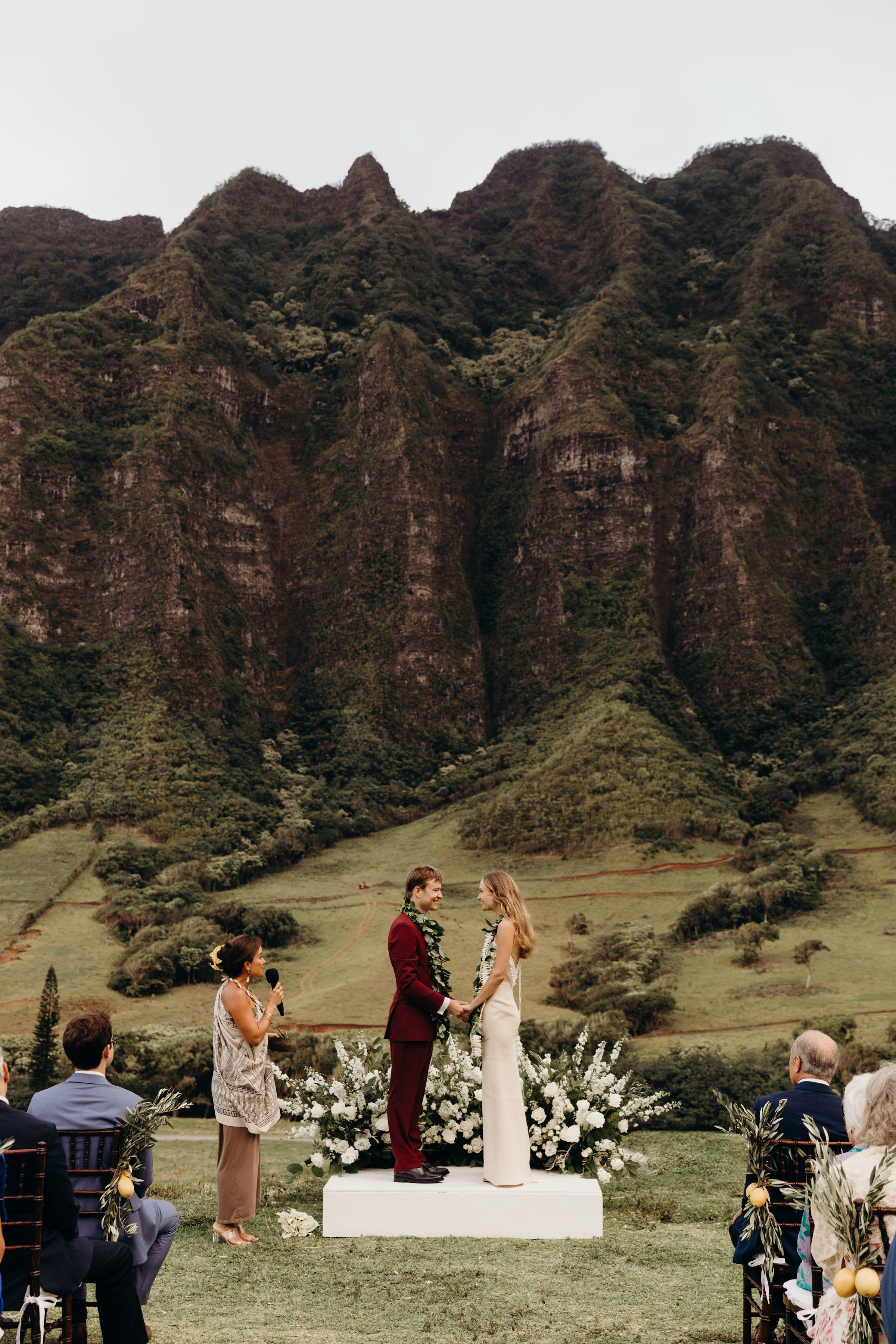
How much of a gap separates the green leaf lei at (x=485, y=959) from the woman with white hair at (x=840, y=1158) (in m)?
3.13

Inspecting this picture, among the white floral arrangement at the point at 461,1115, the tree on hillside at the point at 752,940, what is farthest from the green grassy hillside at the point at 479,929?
the white floral arrangement at the point at 461,1115

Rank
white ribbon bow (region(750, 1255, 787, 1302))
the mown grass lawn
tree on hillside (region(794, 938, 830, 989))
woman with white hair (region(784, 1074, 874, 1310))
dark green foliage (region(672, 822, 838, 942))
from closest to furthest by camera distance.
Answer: woman with white hair (region(784, 1074, 874, 1310)) → white ribbon bow (region(750, 1255, 787, 1302)) → the mown grass lawn → tree on hillside (region(794, 938, 830, 989)) → dark green foliage (region(672, 822, 838, 942))

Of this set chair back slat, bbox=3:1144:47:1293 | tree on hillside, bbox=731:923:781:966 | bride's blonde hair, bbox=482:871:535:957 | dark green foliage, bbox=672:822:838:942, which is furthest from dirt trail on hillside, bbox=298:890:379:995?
chair back slat, bbox=3:1144:47:1293

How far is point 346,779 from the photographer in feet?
185

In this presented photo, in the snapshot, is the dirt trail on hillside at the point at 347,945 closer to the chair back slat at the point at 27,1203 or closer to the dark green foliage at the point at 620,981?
the dark green foliage at the point at 620,981

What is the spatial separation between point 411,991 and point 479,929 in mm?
31396

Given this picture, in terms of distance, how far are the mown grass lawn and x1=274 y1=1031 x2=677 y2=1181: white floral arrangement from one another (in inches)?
18.8

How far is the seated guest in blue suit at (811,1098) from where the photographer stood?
515cm

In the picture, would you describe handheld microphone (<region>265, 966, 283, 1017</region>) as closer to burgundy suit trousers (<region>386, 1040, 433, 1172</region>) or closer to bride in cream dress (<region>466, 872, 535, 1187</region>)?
burgundy suit trousers (<region>386, 1040, 433, 1172</region>)

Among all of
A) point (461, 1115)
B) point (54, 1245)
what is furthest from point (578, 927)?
point (54, 1245)

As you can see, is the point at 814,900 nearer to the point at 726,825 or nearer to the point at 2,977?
the point at 726,825

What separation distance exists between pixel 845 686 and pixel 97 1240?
5849 centimetres

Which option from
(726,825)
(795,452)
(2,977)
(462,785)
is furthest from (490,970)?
(795,452)

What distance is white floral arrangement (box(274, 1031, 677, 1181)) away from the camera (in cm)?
816
